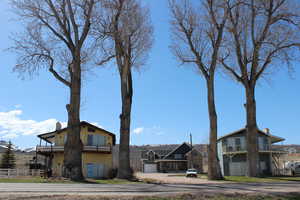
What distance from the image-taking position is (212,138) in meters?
25.1

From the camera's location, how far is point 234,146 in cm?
4384

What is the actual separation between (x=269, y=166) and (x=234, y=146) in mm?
5334

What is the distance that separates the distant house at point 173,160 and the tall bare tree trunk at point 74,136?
1964 inches

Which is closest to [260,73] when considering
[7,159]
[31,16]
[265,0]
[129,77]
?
[265,0]

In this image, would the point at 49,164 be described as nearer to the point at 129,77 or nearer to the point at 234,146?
the point at 129,77

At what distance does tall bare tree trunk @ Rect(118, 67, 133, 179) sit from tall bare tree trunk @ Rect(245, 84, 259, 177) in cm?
1158

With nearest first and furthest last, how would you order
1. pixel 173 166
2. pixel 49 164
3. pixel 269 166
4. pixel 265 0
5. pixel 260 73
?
pixel 265 0, pixel 260 73, pixel 49 164, pixel 269 166, pixel 173 166

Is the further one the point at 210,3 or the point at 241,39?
the point at 241,39

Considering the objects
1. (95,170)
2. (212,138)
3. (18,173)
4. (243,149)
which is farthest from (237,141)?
(18,173)

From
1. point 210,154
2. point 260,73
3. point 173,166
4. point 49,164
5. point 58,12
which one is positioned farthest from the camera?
point 173,166

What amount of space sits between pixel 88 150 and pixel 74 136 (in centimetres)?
1561

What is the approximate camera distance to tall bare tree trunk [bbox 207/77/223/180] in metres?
24.7

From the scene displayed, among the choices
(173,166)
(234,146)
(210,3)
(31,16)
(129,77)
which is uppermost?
(210,3)

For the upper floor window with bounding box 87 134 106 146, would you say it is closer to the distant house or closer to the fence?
the fence
